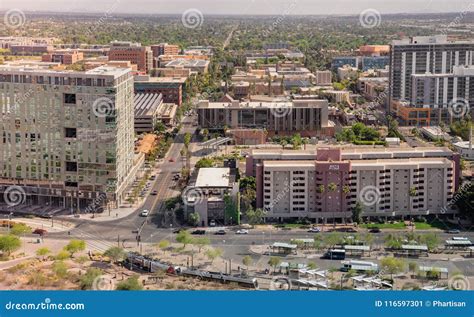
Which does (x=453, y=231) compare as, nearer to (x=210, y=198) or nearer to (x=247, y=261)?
(x=247, y=261)

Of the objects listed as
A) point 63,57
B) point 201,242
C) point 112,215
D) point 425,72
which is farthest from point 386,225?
point 63,57

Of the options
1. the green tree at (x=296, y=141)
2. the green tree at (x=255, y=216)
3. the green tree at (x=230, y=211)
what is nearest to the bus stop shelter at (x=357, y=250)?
the green tree at (x=255, y=216)

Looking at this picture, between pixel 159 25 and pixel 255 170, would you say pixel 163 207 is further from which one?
pixel 159 25

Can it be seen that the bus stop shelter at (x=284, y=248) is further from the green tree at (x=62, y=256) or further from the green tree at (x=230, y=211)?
Result: the green tree at (x=62, y=256)

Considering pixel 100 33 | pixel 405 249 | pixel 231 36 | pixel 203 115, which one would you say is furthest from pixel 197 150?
pixel 231 36

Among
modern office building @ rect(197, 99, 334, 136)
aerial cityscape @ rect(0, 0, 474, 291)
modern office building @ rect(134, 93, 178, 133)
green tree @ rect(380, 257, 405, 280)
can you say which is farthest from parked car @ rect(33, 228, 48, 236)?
modern office building @ rect(197, 99, 334, 136)

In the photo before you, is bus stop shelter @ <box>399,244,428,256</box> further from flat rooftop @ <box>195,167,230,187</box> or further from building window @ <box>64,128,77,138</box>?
building window @ <box>64,128,77,138</box>

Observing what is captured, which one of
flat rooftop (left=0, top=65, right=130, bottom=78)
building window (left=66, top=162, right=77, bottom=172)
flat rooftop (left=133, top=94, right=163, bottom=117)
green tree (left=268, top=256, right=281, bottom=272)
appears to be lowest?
green tree (left=268, top=256, right=281, bottom=272)
